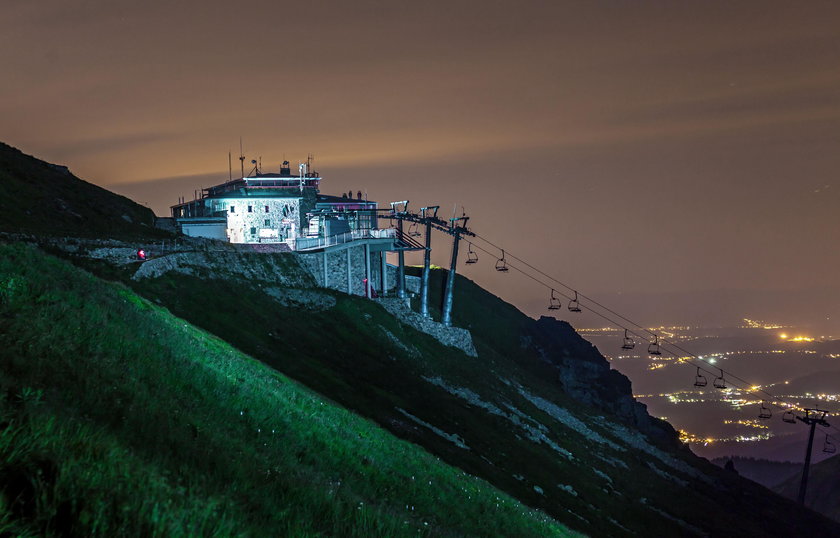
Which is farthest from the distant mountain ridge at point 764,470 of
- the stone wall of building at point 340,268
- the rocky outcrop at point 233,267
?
the rocky outcrop at point 233,267

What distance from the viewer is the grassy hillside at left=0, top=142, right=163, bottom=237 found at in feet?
192

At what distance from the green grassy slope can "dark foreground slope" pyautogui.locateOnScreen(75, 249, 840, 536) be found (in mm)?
19055

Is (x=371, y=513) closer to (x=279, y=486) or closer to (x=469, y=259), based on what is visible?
(x=279, y=486)

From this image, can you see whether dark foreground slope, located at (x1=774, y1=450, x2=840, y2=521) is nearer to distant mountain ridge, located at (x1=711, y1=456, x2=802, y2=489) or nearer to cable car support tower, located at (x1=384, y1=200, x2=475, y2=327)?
distant mountain ridge, located at (x1=711, y1=456, x2=802, y2=489)

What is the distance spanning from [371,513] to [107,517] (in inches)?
182

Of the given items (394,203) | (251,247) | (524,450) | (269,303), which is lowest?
A: (524,450)

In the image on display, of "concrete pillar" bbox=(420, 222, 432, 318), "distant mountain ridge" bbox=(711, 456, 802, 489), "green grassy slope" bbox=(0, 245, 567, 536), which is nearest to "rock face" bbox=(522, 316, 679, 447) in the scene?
"concrete pillar" bbox=(420, 222, 432, 318)

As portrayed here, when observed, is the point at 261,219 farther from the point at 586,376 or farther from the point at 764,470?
the point at 764,470

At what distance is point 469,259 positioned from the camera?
3942 inches

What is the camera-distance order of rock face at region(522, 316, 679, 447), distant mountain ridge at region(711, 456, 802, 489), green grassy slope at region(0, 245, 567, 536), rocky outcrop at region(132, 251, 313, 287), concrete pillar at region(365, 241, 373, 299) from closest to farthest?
green grassy slope at region(0, 245, 567, 536), rocky outcrop at region(132, 251, 313, 287), concrete pillar at region(365, 241, 373, 299), rock face at region(522, 316, 679, 447), distant mountain ridge at region(711, 456, 802, 489)

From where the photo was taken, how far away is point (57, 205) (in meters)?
66.8

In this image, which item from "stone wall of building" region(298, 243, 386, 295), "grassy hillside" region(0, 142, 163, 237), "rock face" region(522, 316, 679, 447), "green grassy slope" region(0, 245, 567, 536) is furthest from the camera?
"rock face" region(522, 316, 679, 447)

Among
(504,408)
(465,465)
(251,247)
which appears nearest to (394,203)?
(251,247)

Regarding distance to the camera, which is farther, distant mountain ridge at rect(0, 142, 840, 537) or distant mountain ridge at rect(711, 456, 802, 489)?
distant mountain ridge at rect(711, 456, 802, 489)
